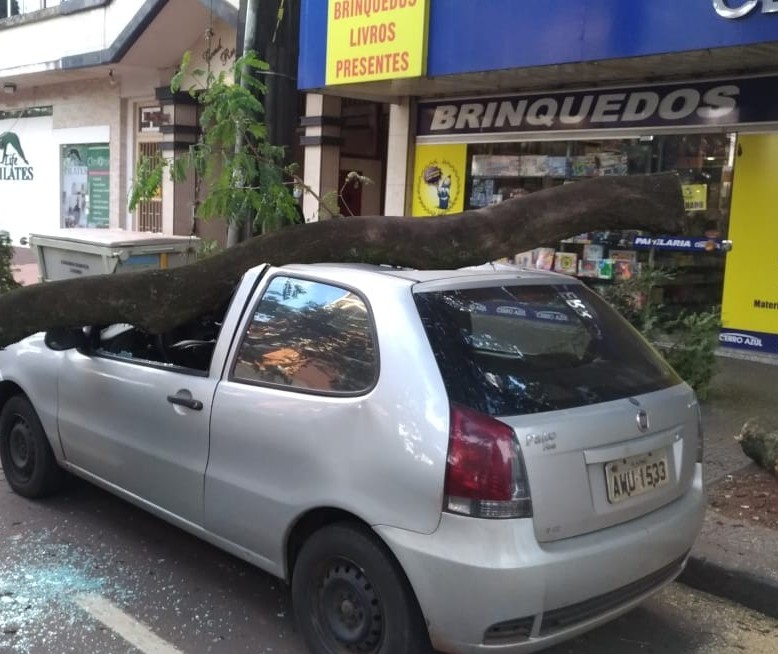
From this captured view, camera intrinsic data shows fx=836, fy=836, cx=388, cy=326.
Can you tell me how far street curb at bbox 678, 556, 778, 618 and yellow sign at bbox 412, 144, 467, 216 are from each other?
7517mm

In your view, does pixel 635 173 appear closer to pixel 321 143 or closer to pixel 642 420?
pixel 321 143

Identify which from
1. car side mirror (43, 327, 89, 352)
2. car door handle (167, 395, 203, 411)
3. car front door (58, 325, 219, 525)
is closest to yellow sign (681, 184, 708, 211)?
car front door (58, 325, 219, 525)

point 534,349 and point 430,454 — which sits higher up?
point 534,349

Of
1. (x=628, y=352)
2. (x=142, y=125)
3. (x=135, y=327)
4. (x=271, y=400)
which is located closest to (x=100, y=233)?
(x=135, y=327)

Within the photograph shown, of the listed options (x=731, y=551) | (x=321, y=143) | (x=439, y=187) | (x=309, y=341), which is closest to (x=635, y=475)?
(x=309, y=341)

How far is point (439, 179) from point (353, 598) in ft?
29.6

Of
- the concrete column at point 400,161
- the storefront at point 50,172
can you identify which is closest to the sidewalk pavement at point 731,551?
the concrete column at point 400,161

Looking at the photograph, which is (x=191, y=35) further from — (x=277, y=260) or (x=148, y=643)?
(x=148, y=643)

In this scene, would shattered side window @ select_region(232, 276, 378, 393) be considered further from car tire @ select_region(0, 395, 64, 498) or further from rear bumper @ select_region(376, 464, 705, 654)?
car tire @ select_region(0, 395, 64, 498)

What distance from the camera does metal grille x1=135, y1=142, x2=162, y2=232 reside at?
1686 centimetres

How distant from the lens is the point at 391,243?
14.3 ft

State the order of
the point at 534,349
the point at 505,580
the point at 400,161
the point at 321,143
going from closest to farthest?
the point at 505,580, the point at 534,349, the point at 400,161, the point at 321,143

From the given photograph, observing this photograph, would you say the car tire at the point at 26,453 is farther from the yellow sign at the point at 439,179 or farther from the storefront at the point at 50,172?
the storefront at the point at 50,172

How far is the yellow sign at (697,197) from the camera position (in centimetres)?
909
